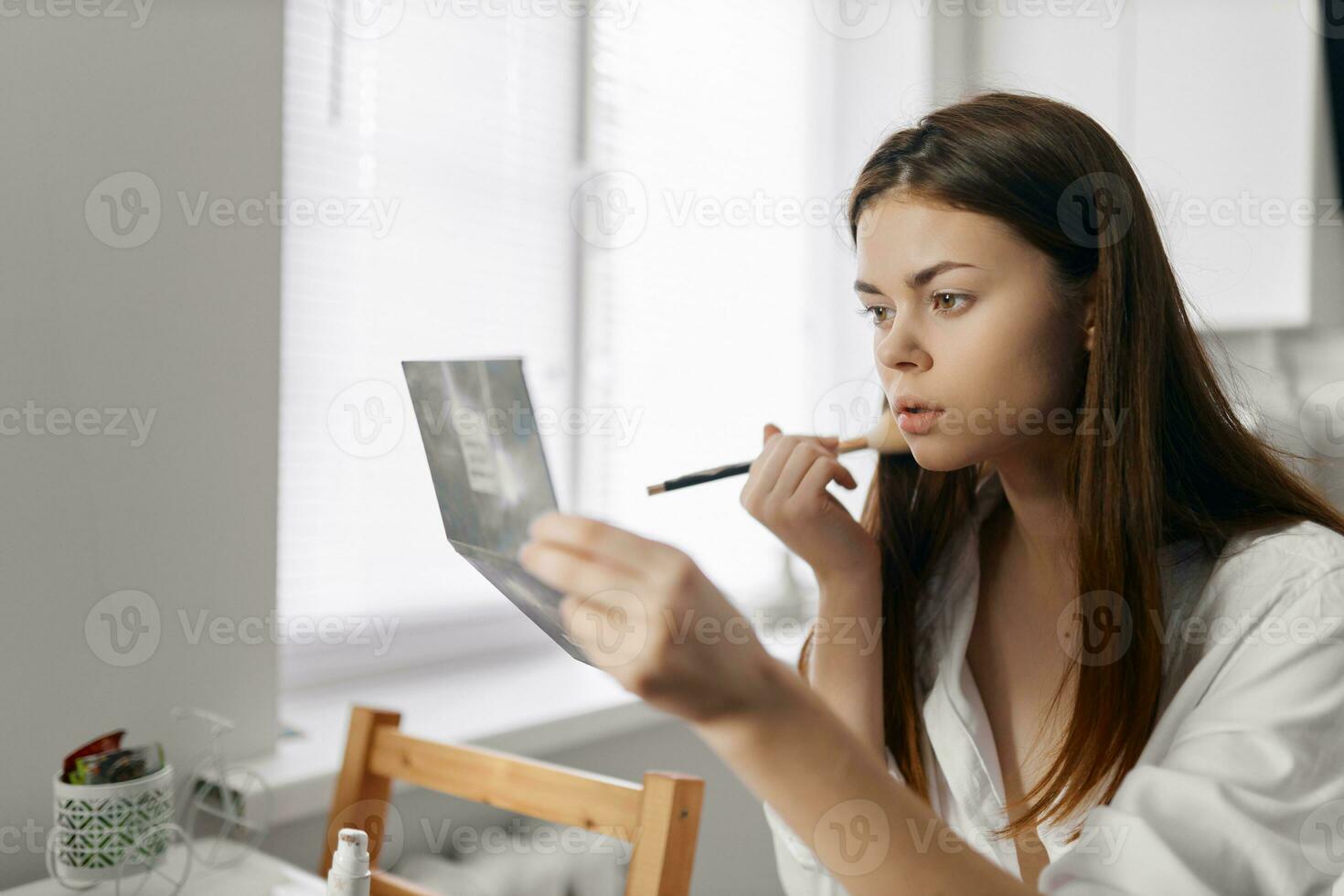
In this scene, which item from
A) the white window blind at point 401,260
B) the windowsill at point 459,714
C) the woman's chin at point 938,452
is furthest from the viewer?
the white window blind at point 401,260

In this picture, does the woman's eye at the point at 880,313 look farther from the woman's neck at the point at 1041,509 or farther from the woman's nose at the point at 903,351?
the woman's neck at the point at 1041,509

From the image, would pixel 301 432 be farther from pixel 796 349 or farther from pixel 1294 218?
pixel 1294 218

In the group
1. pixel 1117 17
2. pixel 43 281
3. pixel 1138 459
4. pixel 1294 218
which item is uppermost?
pixel 1117 17

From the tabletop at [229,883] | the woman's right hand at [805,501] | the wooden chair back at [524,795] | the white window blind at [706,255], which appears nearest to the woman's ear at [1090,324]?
the woman's right hand at [805,501]

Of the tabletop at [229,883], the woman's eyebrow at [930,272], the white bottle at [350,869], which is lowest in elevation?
the tabletop at [229,883]

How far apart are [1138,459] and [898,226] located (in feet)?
0.92

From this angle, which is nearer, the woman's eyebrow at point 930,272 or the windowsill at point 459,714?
the woman's eyebrow at point 930,272

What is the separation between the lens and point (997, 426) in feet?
2.70

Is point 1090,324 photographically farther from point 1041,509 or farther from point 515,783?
point 515,783

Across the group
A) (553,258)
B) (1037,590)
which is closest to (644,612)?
(1037,590)

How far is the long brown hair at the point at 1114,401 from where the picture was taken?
31.8 inches

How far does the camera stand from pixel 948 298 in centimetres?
81

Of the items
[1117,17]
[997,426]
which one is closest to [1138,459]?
[997,426]

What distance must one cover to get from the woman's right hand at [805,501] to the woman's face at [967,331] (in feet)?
0.34
